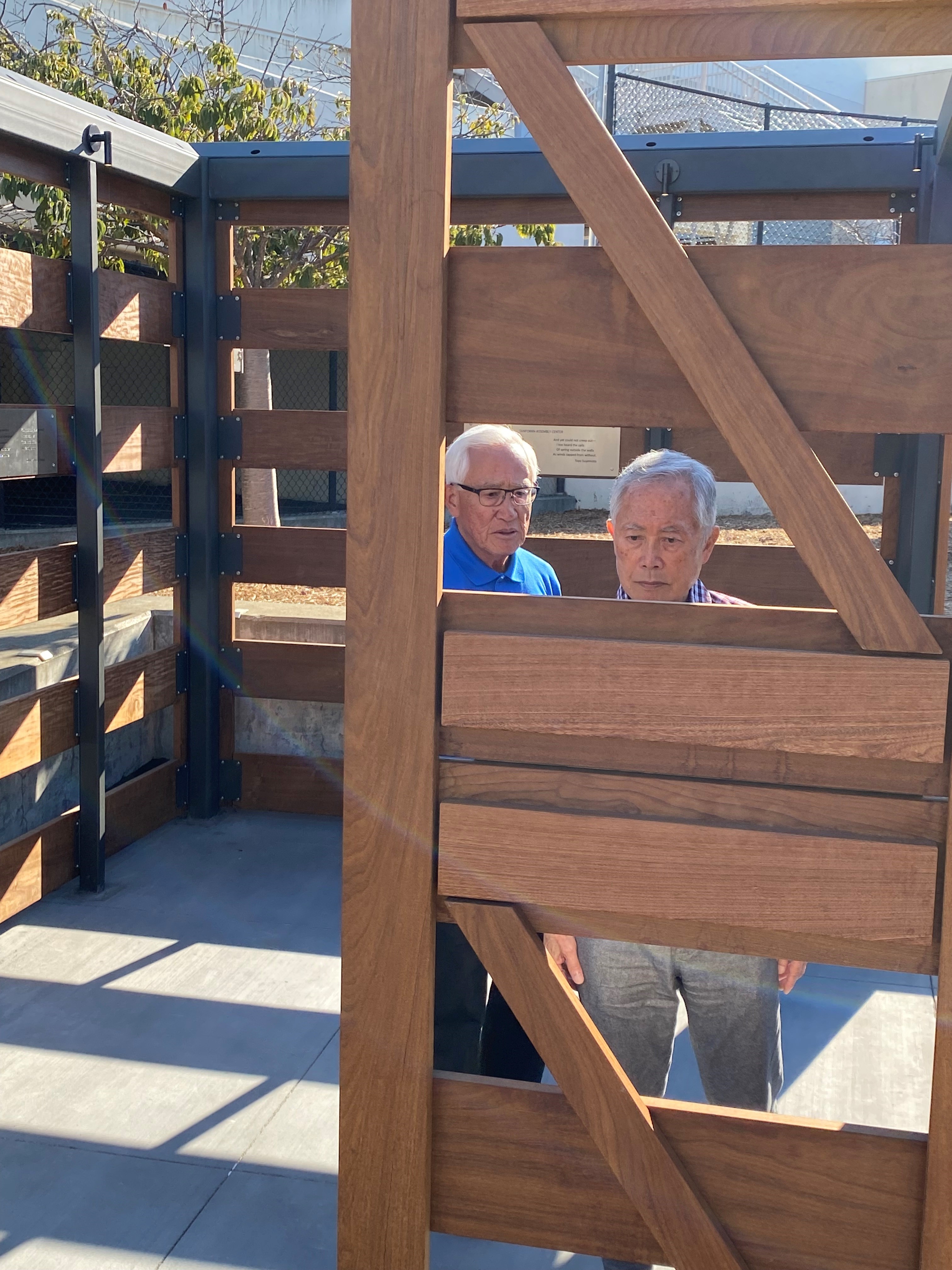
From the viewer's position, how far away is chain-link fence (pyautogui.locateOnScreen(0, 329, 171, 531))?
12383mm

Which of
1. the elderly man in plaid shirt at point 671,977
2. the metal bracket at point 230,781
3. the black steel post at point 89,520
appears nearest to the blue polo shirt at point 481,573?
the elderly man in plaid shirt at point 671,977

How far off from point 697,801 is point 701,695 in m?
0.16

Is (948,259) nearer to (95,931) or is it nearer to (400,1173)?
(400,1173)

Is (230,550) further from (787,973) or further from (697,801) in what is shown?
(697,801)

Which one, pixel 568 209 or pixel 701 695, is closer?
pixel 701 695

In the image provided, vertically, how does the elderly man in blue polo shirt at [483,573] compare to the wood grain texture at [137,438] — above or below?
below

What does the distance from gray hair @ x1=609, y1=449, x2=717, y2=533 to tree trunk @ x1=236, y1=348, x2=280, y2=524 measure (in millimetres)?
6643

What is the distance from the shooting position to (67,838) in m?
4.80

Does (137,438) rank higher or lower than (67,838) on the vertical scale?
higher

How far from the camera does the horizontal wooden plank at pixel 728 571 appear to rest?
505cm

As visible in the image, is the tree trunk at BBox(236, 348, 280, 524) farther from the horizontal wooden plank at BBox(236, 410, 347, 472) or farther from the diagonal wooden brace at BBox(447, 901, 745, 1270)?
the diagonal wooden brace at BBox(447, 901, 745, 1270)

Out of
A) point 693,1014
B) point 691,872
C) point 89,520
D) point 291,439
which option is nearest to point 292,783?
point 291,439

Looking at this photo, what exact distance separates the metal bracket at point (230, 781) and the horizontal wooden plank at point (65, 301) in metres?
1.90

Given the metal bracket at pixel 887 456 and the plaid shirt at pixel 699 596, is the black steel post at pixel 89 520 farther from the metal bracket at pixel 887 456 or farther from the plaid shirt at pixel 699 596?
the metal bracket at pixel 887 456
